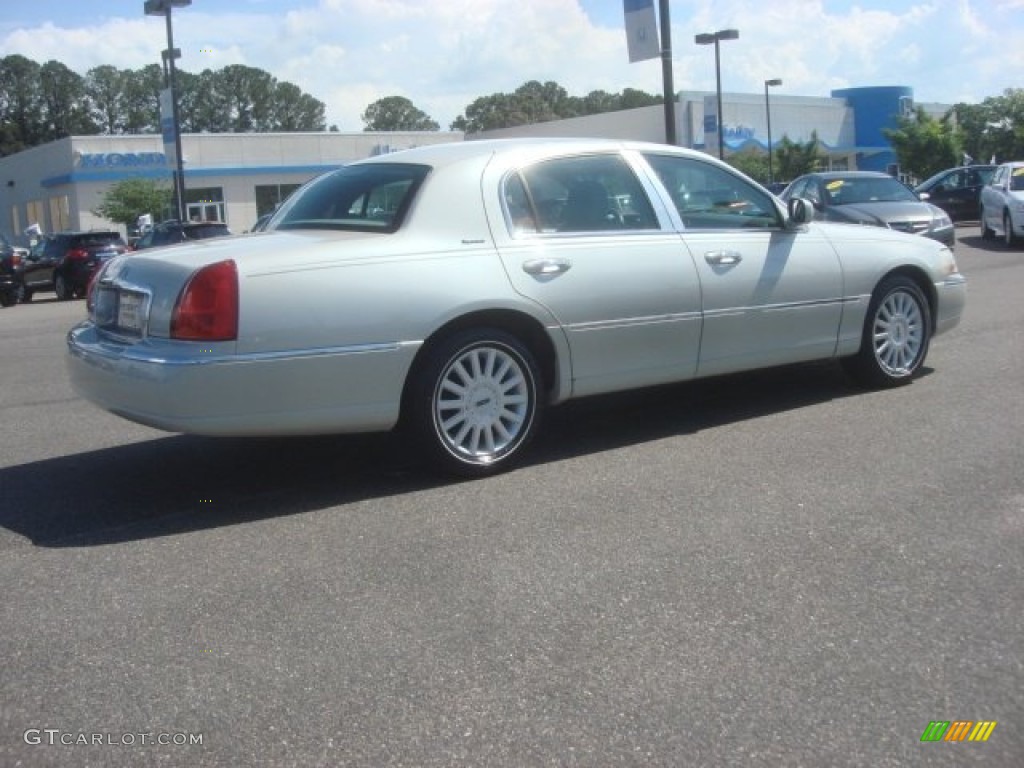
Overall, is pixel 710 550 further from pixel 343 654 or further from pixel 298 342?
pixel 298 342

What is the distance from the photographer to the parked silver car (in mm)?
4895

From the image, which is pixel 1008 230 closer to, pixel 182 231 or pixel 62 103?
pixel 182 231

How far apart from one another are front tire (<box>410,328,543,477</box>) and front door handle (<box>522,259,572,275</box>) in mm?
351

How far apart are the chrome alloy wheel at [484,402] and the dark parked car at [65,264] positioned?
20.5 metres

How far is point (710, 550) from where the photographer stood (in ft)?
14.4

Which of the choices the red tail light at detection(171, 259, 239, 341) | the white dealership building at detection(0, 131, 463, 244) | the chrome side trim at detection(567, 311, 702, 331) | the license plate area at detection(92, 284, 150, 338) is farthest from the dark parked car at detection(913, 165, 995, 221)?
the white dealership building at detection(0, 131, 463, 244)

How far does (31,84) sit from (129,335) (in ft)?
390

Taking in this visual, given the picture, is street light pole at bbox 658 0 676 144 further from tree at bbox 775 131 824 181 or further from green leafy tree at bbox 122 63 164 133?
green leafy tree at bbox 122 63 164 133

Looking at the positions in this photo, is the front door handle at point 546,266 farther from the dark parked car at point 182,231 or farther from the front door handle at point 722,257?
the dark parked car at point 182,231

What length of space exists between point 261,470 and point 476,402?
1.26 m

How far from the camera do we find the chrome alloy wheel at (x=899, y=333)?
23.5 ft

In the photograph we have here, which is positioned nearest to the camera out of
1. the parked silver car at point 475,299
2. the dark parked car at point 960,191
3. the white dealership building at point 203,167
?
the parked silver car at point 475,299

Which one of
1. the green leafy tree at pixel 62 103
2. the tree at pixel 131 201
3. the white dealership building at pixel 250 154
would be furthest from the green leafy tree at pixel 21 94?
the tree at pixel 131 201

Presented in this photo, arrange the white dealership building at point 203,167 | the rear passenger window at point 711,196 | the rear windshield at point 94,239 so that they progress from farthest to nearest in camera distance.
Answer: the white dealership building at point 203,167 → the rear windshield at point 94,239 → the rear passenger window at point 711,196
